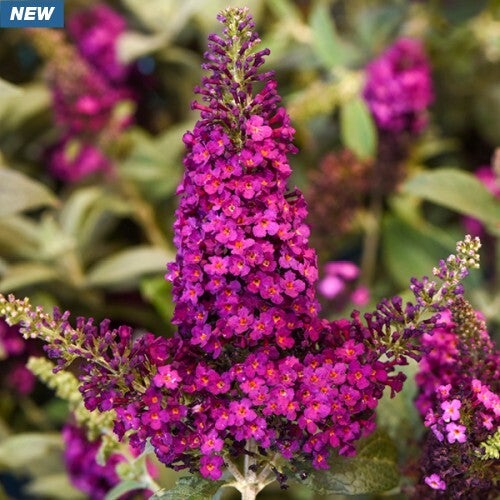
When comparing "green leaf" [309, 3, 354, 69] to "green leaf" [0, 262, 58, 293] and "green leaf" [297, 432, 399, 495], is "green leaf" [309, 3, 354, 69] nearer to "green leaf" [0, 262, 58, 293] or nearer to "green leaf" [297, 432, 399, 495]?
"green leaf" [0, 262, 58, 293]

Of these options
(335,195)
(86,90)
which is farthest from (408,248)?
(86,90)

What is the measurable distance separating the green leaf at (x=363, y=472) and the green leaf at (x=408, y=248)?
0.46m

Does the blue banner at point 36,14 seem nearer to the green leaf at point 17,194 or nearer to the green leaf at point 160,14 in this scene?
the green leaf at point 17,194

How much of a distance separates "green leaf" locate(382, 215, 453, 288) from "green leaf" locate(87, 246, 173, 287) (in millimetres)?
275

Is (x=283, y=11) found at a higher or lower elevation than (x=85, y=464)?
higher

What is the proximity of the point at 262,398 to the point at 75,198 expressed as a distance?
2.39 feet

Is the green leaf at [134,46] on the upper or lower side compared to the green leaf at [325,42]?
lower

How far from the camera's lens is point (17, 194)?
916mm

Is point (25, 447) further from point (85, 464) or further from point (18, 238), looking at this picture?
point (18, 238)

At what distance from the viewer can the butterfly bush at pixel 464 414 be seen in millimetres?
531

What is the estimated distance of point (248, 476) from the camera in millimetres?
571

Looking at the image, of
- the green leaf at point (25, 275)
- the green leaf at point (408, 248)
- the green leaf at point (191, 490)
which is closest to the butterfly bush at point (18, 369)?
the green leaf at point (25, 275)

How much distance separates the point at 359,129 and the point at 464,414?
0.70 meters

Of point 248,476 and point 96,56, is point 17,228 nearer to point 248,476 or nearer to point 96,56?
point 96,56
